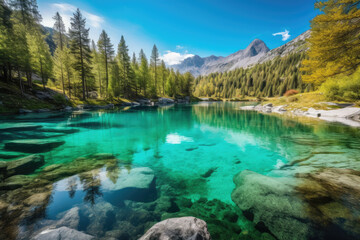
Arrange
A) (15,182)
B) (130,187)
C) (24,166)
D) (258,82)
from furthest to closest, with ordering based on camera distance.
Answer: (258,82) → (24,166) → (130,187) → (15,182)

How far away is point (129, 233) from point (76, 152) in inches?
332

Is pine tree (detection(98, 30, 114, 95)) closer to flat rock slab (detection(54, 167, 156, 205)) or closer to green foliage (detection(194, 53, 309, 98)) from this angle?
flat rock slab (detection(54, 167, 156, 205))

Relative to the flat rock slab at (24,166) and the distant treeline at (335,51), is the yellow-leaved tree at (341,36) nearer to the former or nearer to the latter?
the distant treeline at (335,51)

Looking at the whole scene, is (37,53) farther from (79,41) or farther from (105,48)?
(105,48)

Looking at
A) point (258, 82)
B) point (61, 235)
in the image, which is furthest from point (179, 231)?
point (258, 82)

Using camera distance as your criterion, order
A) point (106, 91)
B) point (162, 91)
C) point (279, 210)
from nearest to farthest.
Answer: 1. point (279, 210)
2. point (106, 91)
3. point (162, 91)

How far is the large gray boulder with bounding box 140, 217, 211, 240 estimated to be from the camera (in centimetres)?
280

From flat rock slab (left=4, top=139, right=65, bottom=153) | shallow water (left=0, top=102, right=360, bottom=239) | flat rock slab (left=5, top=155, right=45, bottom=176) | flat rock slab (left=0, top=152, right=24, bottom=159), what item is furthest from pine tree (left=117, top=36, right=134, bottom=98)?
flat rock slab (left=5, top=155, right=45, bottom=176)

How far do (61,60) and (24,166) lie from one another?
40.0 metres

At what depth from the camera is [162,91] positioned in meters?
79.6

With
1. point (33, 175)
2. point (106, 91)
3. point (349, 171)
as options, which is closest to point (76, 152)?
point (33, 175)

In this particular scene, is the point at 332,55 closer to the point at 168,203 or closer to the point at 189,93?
the point at 168,203

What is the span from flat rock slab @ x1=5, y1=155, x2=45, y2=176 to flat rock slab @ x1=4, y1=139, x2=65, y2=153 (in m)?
2.35

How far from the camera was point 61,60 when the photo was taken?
35.5 m
